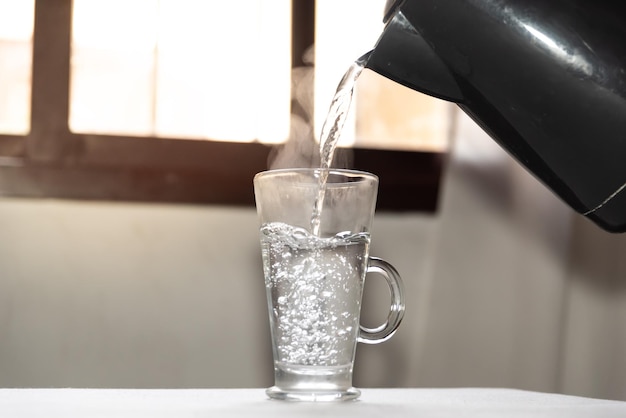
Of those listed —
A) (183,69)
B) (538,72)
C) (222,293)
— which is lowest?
(222,293)

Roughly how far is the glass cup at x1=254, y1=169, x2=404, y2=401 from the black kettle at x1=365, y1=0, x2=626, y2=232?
12 centimetres

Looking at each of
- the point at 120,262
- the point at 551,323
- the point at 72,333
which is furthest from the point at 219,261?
the point at 551,323

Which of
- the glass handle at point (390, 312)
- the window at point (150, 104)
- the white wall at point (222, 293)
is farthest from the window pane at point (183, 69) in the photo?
the glass handle at point (390, 312)

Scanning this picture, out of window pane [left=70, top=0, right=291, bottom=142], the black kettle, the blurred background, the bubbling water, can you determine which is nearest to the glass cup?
the bubbling water

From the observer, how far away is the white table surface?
0.58 metres

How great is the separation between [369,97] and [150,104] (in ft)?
1.33

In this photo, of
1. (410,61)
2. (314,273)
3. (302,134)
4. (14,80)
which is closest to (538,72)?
(410,61)

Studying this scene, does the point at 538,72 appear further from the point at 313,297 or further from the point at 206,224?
the point at 206,224

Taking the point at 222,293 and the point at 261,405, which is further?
the point at 222,293

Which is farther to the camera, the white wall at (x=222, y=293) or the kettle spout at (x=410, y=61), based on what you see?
the white wall at (x=222, y=293)

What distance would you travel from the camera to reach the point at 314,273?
66 cm

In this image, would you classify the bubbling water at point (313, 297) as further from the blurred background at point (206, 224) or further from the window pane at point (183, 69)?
the window pane at point (183, 69)

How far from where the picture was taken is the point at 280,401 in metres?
0.67

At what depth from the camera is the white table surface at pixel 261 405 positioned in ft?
1.91
